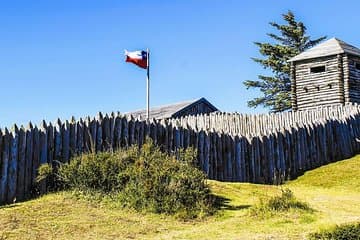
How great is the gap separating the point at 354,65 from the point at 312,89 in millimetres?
3136

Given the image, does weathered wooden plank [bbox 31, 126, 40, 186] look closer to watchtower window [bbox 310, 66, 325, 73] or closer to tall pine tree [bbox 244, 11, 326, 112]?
watchtower window [bbox 310, 66, 325, 73]

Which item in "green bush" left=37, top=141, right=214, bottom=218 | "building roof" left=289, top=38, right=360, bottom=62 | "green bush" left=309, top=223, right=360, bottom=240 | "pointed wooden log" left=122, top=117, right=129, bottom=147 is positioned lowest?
"green bush" left=309, top=223, right=360, bottom=240

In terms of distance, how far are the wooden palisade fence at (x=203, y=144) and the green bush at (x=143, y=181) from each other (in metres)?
0.69

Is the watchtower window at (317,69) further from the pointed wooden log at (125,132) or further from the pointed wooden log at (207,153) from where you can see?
the pointed wooden log at (125,132)

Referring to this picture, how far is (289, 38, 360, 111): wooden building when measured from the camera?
3456 cm

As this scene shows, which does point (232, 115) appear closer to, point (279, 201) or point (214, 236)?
point (279, 201)

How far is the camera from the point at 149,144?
14.0 metres

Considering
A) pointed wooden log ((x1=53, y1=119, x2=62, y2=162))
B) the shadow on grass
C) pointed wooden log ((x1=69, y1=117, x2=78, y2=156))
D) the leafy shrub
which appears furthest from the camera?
pointed wooden log ((x1=69, y1=117, x2=78, y2=156))

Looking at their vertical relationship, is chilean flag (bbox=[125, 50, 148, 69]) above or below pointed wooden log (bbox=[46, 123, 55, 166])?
above

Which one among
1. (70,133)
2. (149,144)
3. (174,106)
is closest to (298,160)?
(149,144)

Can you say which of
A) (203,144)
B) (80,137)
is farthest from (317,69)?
(80,137)

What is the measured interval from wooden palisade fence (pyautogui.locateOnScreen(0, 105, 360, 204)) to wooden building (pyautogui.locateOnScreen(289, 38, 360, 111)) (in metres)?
6.48

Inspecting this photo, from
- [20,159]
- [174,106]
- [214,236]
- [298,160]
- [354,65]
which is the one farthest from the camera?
Answer: [174,106]

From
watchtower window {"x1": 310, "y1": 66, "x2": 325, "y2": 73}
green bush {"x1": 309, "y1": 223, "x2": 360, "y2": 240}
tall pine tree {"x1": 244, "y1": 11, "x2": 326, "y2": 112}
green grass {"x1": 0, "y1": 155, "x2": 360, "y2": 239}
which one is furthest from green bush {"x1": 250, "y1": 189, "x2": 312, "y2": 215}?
tall pine tree {"x1": 244, "y1": 11, "x2": 326, "y2": 112}
